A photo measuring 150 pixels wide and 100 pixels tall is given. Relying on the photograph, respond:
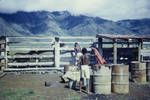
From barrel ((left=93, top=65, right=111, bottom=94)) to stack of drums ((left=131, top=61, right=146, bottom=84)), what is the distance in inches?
101

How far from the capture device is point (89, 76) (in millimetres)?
10906

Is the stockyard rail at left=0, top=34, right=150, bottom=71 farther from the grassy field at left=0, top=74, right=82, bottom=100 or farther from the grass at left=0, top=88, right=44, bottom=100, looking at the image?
the grass at left=0, top=88, right=44, bottom=100

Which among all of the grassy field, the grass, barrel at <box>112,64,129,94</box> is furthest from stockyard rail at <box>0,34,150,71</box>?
the grass

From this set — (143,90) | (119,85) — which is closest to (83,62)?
(119,85)

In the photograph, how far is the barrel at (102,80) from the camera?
34.6ft

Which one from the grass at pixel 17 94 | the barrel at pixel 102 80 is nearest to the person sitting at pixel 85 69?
the barrel at pixel 102 80

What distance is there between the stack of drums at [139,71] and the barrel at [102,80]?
8.42ft

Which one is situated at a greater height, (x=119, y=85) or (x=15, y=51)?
(x=15, y=51)

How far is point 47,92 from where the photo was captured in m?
10.7

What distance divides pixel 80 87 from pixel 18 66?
733 cm

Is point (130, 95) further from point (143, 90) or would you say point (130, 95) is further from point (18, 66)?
point (18, 66)

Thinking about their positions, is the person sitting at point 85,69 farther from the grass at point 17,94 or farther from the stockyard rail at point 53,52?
the stockyard rail at point 53,52

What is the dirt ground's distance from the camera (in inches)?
389

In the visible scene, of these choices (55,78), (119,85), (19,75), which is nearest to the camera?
(119,85)
